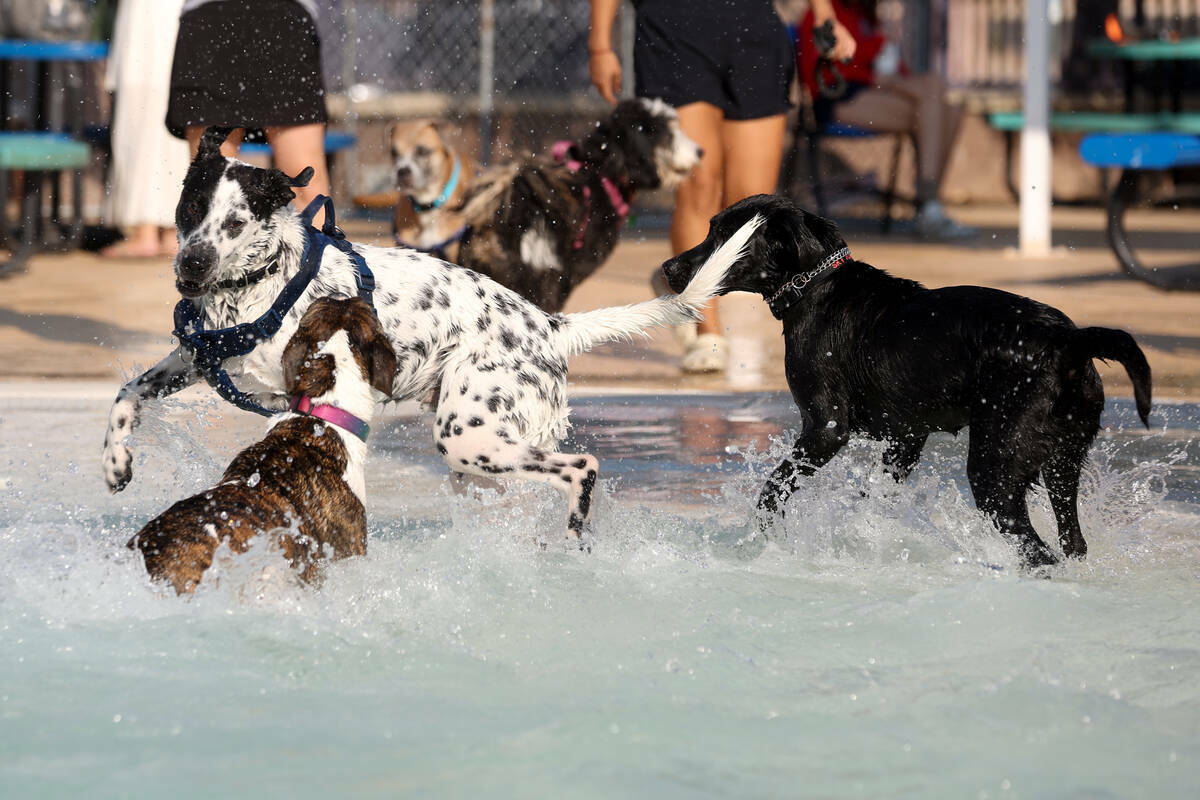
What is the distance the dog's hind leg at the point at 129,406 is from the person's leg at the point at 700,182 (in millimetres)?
3119

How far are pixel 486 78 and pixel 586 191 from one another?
8364 mm

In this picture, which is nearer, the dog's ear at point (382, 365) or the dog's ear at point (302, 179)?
the dog's ear at point (382, 365)

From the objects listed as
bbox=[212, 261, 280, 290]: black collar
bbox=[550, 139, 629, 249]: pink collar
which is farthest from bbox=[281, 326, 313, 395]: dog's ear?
bbox=[550, 139, 629, 249]: pink collar

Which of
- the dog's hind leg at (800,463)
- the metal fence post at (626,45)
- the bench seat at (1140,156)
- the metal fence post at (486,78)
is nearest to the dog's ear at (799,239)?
the dog's hind leg at (800,463)

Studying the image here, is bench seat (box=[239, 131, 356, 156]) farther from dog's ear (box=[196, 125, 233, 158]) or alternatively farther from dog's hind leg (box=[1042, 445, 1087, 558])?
dog's hind leg (box=[1042, 445, 1087, 558])

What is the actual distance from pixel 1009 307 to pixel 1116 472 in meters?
1.03

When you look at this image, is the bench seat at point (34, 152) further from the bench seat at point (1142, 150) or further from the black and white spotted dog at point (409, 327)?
the bench seat at point (1142, 150)

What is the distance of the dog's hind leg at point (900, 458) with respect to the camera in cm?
474

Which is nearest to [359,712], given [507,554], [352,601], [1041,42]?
[352,601]

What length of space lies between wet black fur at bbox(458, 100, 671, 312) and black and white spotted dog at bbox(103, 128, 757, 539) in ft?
6.61

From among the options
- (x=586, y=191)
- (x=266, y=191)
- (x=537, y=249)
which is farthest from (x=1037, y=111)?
(x=266, y=191)

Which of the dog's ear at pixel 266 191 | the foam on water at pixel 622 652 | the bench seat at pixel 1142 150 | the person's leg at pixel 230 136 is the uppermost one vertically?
the bench seat at pixel 1142 150

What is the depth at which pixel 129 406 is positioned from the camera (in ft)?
15.2

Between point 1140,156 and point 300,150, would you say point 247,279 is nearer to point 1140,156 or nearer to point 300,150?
point 300,150
